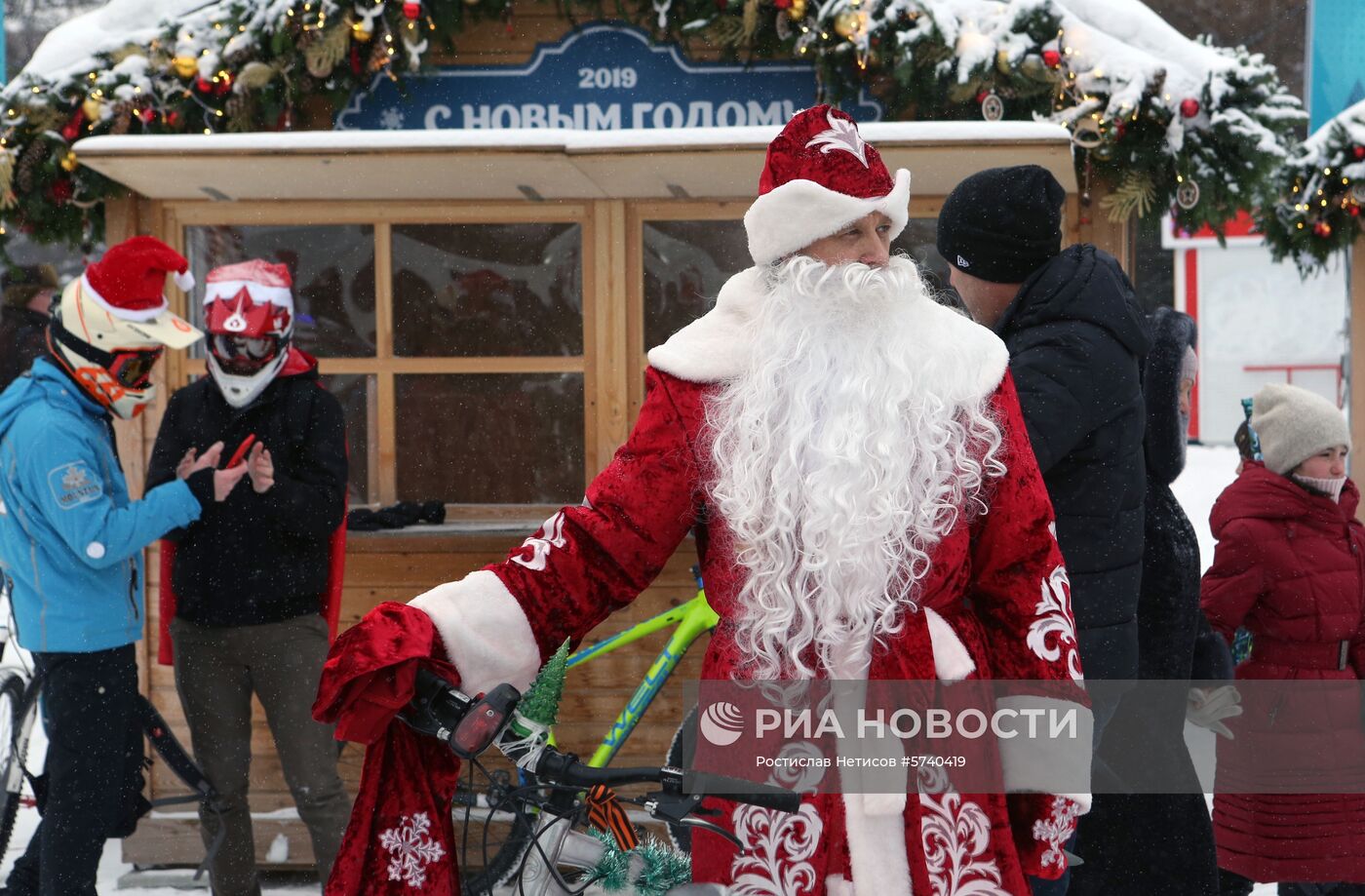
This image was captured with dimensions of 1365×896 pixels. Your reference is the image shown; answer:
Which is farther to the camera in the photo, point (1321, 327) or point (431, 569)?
point (1321, 327)

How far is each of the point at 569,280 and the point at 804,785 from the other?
378 cm

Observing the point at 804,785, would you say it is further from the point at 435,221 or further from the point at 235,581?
A: the point at 435,221

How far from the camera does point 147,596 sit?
5324 millimetres

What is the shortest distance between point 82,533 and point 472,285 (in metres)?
2.20

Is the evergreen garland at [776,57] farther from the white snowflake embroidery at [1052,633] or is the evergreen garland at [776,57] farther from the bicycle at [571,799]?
the bicycle at [571,799]

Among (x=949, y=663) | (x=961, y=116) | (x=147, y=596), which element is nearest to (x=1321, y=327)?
(x=961, y=116)

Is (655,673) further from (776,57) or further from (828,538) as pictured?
(828,538)

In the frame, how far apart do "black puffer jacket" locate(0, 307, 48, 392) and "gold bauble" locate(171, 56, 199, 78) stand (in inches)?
67.6

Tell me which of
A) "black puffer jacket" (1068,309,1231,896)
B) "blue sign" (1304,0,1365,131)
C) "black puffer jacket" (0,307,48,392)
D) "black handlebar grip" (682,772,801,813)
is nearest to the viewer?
"black handlebar grip" (682,772,801,813)

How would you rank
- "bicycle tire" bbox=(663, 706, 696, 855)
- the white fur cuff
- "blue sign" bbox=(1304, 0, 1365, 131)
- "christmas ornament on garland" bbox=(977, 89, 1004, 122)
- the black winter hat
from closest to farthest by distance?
the white fur cuff, the black winter hat, "bicycle tire" bbox=(663, 706, 696, 855), "christmas ornament on garland" bbox=(977, 89, 1004, 122), "blue sign" bbox=(1304, 0, 1365, 131)

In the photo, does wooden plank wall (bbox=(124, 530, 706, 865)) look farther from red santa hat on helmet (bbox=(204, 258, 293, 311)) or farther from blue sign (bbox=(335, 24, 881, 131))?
blue sign (bbox=(335, 24, 881, 131))

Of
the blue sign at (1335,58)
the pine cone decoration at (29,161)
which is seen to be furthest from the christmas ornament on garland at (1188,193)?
the pine cone decoration at (29,161)

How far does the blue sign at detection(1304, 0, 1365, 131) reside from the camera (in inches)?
220

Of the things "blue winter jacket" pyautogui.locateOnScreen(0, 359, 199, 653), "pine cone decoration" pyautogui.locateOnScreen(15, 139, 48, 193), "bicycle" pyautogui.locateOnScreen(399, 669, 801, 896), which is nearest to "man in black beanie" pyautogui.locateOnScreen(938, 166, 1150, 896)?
"bicycle" pyautogui.locateOnScreen(399, 669, 801, 896)
